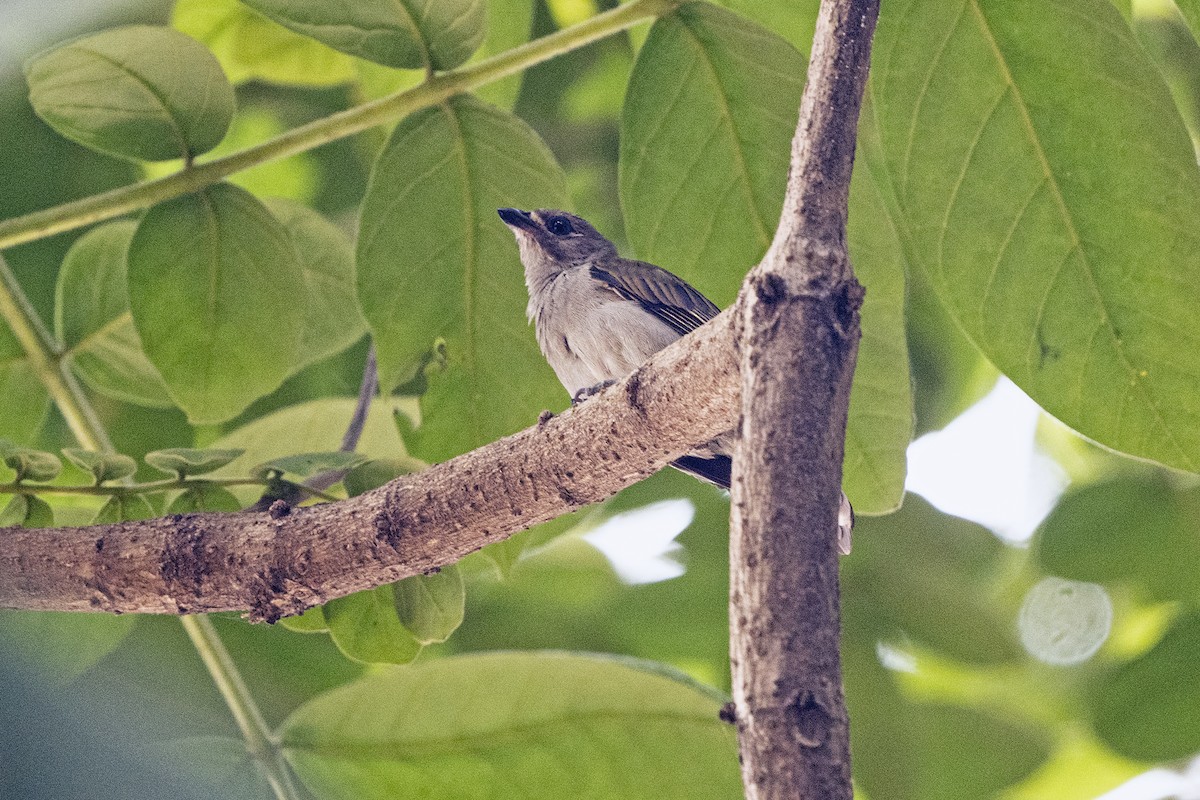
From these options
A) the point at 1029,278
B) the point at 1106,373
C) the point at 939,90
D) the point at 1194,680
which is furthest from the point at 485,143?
the point at 1194,680

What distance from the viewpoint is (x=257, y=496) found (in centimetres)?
218

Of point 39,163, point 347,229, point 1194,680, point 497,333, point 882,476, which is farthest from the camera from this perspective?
point 347,229

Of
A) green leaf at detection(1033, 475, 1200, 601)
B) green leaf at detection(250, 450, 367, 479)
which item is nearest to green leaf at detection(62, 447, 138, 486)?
green leaf at detection(250, 450, 367, 479)

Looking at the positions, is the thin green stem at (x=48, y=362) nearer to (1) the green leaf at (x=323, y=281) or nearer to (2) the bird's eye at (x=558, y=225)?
(1) the green leaf at (x=323, y=281)

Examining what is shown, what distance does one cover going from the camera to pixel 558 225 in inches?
94.8

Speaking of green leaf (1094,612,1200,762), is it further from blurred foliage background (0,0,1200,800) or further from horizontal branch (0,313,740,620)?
horizontal branch (0,313,740,620)

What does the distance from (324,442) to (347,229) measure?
86 cm

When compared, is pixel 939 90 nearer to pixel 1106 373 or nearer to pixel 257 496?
pixel 1106 373

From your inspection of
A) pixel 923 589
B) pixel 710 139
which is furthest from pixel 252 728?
pixel 923 589

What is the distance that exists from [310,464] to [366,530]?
6.7 inches

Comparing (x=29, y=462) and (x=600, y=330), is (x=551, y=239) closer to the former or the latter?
(x=600, y=330)

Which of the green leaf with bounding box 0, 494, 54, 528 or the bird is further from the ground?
the bird

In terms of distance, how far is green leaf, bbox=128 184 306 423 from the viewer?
1.98m

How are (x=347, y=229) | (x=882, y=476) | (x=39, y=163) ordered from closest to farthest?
(x=882, y=476), (x=39, y=163), (x=347, y=229)
